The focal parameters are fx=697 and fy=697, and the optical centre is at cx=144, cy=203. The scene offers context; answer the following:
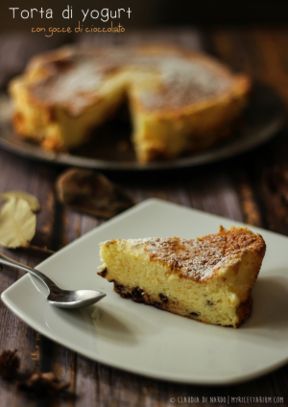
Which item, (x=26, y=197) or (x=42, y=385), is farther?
(x=26, y=197)

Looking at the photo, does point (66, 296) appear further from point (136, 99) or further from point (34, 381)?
point (136, 99)

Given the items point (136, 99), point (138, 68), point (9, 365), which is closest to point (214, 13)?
point (138, 68)

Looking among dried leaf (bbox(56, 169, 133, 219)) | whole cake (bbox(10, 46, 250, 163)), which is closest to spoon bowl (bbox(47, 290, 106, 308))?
dried leaf (bbox(56, 169, 133, 219))

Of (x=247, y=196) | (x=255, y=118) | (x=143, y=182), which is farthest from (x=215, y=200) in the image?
(x=255, y=118)

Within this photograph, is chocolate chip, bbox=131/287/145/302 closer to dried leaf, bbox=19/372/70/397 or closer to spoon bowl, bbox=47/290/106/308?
spoon bowl, bbox=47/290/106/308

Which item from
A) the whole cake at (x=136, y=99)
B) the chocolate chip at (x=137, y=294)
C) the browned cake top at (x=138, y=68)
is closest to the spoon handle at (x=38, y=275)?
the chocolate chip at (x=137, y=294)

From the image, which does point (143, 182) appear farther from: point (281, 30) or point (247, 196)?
point (281, 30)

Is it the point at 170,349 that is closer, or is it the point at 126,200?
the point at 170,349
